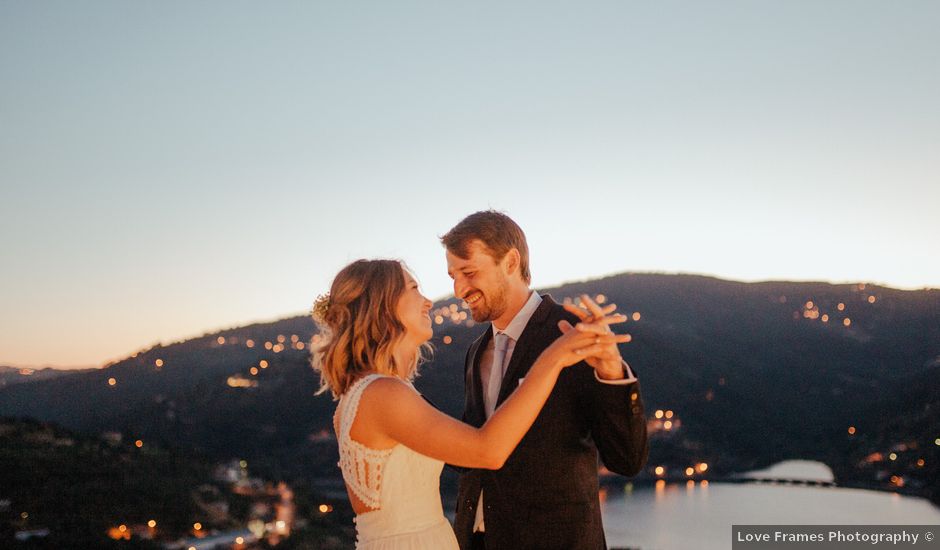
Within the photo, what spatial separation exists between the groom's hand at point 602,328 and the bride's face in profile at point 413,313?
0.68 m

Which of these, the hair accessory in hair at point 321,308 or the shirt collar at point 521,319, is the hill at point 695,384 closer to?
the shirt collar at point 521,319

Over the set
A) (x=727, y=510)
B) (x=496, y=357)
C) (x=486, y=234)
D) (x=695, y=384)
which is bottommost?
(x=727, y=510)

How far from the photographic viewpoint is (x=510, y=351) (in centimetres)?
426

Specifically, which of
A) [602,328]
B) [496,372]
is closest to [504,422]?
[602,328]

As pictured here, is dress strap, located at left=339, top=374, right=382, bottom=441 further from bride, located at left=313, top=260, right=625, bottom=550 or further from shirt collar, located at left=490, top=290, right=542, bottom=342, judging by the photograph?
shirt collar, located at left=490, top=290, right=542, bottom=342

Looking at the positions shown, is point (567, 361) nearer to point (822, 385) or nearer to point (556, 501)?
point (556, 501)

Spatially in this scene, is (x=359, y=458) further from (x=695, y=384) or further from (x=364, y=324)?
(x=695, y=384)

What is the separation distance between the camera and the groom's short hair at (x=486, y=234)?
4.35m

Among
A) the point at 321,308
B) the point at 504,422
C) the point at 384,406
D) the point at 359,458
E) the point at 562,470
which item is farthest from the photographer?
the point at 321,308

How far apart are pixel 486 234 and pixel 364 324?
1071mm

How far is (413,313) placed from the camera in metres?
3.65

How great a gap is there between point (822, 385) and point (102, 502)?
10584cm

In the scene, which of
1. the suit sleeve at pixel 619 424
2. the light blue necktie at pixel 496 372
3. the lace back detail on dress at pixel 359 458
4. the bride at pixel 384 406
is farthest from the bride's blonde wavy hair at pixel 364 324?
the suit sleeve at pixel 619 424

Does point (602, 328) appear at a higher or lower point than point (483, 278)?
lower
